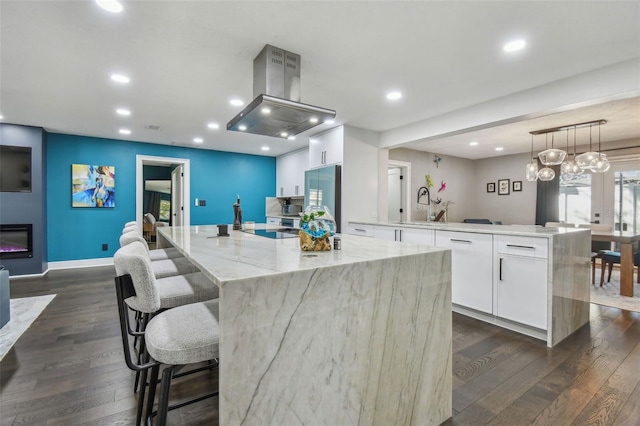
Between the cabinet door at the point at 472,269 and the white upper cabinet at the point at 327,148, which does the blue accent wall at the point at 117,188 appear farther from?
the cabinet door at the point at 472,269

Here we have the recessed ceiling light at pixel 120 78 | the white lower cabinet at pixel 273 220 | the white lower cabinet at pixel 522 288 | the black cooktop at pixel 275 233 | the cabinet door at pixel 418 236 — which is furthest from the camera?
the white lower cabinet at pixel 273 220

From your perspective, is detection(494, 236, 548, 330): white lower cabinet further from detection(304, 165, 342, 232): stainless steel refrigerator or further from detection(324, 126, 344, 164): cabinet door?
detection(324, 126, 344, 164): cabinet door

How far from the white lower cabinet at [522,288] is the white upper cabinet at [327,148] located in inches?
102

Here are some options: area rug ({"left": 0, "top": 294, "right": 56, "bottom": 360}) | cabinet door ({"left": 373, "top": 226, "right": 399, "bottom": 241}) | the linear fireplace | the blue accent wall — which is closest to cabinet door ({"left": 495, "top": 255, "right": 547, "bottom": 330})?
cabinet door ({"left": 373, "top": 226, "right": 399, "bottom": 241})

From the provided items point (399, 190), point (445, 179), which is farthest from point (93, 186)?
point (445, 179)

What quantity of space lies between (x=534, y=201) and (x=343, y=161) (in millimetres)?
5006

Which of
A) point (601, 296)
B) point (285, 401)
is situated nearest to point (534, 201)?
point (601, 296)

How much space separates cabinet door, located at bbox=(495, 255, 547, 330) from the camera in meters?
2.54

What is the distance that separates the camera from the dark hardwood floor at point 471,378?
5.32 feet

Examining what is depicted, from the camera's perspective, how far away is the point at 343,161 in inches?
178

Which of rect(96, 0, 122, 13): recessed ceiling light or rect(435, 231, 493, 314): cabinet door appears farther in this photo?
rect(435, 231, 493, 314): cabinet door

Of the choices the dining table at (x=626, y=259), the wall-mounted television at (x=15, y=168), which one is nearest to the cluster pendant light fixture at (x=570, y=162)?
the dining table at (x=626, y=259)

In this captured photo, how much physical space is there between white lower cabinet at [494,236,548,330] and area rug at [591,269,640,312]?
1700 mm

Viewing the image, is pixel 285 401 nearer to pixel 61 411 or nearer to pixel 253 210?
pixel 61 411
